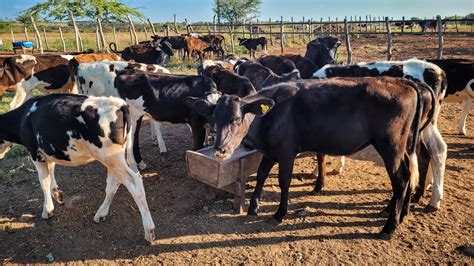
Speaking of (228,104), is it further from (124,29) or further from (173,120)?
(124,29)

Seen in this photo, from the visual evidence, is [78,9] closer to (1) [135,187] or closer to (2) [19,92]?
(2) [19,92]

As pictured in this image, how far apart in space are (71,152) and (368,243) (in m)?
3.98

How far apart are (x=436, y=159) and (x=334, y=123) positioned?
179 centimetres

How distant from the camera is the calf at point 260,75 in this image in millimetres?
7645

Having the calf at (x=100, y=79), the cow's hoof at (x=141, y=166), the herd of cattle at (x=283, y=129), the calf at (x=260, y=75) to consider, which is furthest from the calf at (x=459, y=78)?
the cow's hoof at (x=141, y=166)

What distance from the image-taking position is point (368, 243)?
4.41 meters

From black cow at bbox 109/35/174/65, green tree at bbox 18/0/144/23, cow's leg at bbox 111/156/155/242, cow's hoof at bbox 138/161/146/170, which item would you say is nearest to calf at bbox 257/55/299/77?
cow's hoof at bbox 138/161/146/170

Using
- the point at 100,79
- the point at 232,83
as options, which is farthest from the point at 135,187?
the point at 100,79

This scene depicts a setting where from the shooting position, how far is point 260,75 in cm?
848

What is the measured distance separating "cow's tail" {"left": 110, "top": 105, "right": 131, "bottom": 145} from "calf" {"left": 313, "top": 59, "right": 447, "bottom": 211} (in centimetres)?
381

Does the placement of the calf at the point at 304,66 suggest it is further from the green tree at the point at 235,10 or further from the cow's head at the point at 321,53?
the green tree at the point at 235,10

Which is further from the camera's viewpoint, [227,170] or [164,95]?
[164,95]

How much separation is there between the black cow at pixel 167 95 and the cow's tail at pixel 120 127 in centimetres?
184

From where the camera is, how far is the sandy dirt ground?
4254mm
